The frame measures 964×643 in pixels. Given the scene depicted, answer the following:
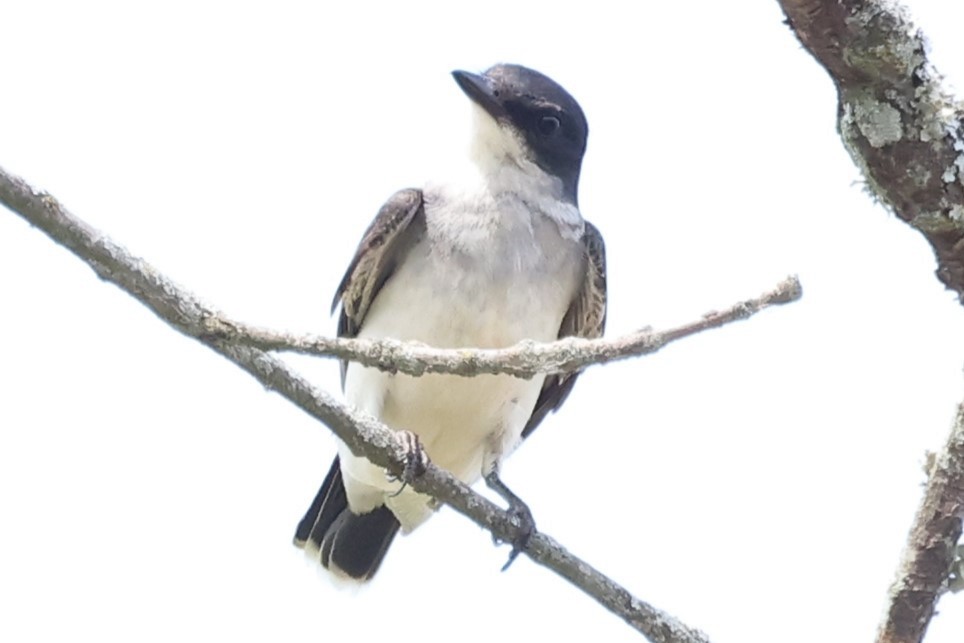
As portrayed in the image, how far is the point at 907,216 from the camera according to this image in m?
A: 3.59

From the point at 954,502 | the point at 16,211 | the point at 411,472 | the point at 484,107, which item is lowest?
the point at 16,211

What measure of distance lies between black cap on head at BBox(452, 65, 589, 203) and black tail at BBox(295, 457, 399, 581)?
6.76ft

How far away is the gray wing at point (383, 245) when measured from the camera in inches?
289

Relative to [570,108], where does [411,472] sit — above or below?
below

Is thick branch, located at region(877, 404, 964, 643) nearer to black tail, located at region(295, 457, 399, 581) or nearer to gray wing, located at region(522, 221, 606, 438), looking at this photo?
gray wing, located at region(522, 221, 606, 438)

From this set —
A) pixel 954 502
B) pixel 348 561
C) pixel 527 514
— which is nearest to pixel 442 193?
pixel 527 514

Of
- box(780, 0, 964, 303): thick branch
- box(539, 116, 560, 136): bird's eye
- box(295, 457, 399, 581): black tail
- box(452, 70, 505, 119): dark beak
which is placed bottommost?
box(295, 457, 399, 581): black tail

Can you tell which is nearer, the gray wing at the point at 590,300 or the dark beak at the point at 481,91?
the dark beak at the point at 481,91

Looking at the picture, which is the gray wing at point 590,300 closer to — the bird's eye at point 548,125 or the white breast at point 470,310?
Result: the white breast at point 470,310

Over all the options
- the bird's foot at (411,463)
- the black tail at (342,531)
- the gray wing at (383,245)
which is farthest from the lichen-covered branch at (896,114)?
the black tail at (342,531)

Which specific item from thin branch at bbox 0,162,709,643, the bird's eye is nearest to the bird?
the bird's eye

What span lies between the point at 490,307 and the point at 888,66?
368 cm

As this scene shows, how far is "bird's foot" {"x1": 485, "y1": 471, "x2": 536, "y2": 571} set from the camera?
580cm

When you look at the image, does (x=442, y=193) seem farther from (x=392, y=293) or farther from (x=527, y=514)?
(x=527, y=514)
